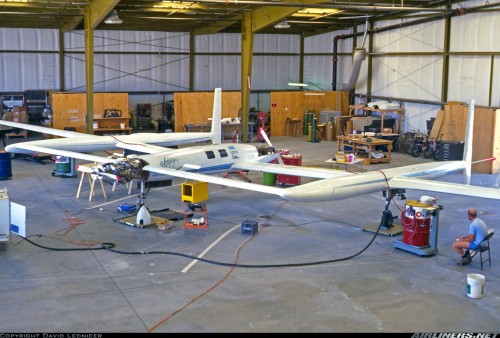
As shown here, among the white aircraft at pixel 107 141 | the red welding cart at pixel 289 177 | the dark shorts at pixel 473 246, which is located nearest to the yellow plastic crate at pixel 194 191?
the red welding cart at pixel 289 177

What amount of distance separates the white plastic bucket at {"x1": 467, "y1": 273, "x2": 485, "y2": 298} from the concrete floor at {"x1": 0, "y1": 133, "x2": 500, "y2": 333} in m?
0.14

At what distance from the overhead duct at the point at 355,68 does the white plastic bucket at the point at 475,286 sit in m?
27.9

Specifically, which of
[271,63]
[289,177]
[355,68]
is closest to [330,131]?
[355,68]

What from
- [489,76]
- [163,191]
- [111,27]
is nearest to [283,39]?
[111,27]

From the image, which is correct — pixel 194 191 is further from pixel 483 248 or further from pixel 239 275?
pixel 483 248

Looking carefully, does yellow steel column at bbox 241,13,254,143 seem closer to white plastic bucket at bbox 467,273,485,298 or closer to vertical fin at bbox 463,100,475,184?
vertical fin at bbox 463,100,475,184

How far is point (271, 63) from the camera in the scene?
148 ft

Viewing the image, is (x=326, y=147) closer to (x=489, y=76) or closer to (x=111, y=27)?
(x=489, y=76)

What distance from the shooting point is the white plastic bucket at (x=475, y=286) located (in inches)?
500

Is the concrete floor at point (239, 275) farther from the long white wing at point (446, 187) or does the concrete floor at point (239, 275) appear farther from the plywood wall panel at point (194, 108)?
the plywood wall panel at point (194, 108)

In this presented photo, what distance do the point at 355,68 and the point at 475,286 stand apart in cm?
2866

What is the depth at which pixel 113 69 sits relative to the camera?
136ft

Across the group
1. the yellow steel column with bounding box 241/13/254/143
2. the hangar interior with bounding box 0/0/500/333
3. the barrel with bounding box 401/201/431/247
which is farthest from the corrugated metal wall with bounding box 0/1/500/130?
the barrel with bounding box 401/201/431/247

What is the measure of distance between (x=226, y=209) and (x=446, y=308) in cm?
954
